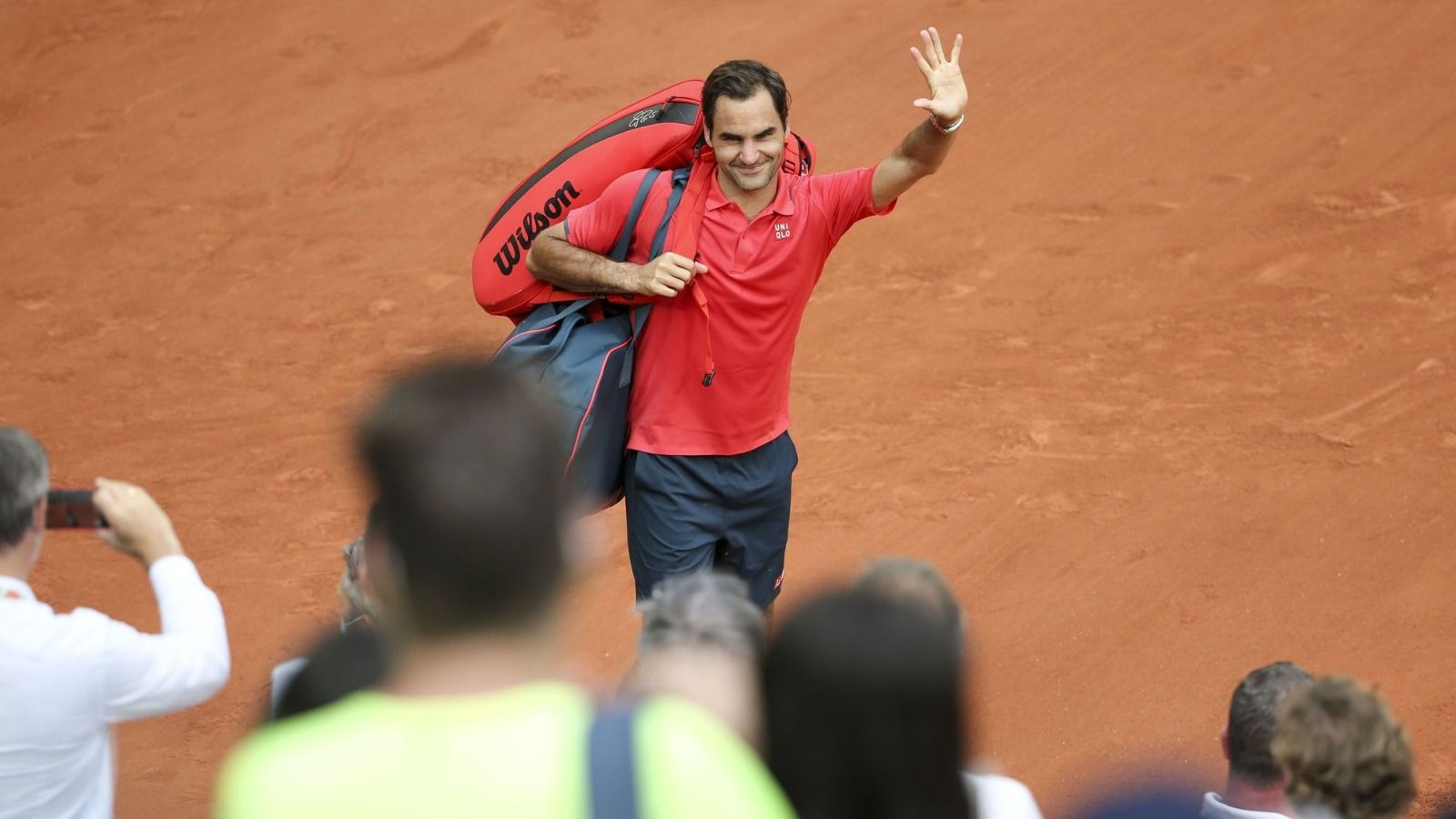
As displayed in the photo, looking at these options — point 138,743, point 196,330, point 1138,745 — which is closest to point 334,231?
Result: point 196,330

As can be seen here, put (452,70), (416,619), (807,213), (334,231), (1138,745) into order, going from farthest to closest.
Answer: (452,70) → (334,231) → (1138,745) → (807,213) → (416,619)

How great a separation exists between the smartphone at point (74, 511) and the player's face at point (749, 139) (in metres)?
2.25

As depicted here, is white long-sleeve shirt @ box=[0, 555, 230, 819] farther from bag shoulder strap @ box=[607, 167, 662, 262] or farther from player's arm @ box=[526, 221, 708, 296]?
bag shoulder strap @ box=[607, 167, 662, 262]

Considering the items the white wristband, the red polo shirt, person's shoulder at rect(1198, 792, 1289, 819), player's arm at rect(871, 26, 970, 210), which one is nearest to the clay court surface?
the red polo shirt

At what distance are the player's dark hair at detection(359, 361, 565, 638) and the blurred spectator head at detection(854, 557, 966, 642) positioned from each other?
621mm

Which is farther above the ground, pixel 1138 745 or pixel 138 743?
pixel 138 743

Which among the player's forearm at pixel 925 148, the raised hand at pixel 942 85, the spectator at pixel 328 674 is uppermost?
the raised hand at pixel 942 85

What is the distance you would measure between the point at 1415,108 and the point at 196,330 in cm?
770

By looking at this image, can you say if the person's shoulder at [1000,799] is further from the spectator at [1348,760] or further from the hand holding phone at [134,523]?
the hand holding phone at [134,523]

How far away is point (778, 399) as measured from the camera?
4.72m

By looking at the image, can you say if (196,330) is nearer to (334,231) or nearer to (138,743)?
(334,231)

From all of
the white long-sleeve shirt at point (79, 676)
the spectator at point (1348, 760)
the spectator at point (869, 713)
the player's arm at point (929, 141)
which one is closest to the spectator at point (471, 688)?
the spectator at point (869, 713)

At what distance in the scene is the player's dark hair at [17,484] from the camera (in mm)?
2701

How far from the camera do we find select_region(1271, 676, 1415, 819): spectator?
2.63 metres
